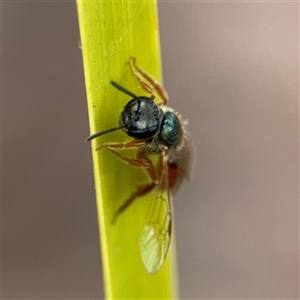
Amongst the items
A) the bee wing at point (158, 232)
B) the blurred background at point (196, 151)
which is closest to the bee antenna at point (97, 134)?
the bee wing at point (158, 232)

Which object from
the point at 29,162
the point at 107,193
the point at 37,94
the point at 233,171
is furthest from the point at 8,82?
the point at 107,193

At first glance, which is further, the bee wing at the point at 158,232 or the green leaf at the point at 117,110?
the bee wing at the point at 158,232

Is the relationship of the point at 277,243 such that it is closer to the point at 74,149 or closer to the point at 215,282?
the point at 215,282

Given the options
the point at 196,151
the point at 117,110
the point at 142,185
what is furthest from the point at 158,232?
the point at 196,151

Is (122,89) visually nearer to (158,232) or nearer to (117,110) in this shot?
(117,110)

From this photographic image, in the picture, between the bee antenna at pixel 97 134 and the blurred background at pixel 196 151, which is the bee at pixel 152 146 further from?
the blurred background at pixel 196 151

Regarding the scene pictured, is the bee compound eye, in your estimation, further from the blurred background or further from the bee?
the blurred background
